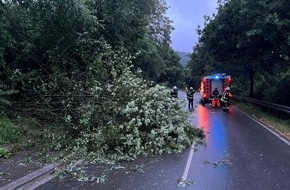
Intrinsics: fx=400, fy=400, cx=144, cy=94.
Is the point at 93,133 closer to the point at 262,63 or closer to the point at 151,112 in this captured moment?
the point at 151,112

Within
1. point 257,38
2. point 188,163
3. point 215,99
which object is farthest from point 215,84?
point 188,163

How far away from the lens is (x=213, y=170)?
9.21 meters

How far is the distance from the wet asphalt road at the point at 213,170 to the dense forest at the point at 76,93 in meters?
0.90

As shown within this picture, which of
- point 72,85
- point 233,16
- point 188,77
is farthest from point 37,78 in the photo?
point 188,77

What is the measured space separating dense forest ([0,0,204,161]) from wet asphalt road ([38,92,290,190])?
0.90 m

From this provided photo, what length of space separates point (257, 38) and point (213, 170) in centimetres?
1531

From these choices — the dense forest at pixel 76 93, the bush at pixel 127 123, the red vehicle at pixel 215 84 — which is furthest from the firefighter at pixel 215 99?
the bush at pixel 127 123

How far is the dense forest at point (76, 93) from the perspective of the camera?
11.2 meters

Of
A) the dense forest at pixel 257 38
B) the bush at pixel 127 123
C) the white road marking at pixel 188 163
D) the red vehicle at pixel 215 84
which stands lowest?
the white road marking at pixel 188 163

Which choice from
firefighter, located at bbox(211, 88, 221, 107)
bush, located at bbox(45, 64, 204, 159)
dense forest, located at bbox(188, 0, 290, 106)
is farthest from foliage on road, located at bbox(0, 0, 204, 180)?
firefighter, located at bbox(211, 88, 221, 107)

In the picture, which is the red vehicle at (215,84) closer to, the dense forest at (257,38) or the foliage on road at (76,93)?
the dense forest at (257,38)

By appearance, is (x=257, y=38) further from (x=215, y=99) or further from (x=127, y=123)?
(x=127, y=123)

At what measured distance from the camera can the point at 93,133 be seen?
1137 cm

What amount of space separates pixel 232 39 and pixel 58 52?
15.1 meters
